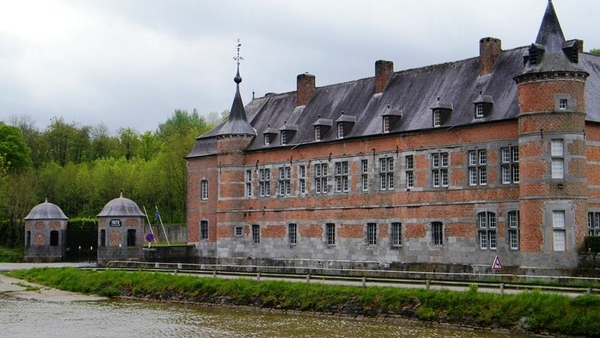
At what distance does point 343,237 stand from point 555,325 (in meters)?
20.8

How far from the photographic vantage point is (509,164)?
36688 millimetres

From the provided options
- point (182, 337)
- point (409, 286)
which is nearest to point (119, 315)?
point (182, 337)

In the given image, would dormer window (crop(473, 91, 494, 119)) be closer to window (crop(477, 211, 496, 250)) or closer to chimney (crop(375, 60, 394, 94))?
window (crop(477, 211, 496, 250))

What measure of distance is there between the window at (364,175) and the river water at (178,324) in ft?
40.6

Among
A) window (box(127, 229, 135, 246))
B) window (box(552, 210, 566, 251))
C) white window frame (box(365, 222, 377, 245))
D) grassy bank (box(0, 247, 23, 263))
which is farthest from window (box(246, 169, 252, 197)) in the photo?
window (box(552, 210, 566, 251))

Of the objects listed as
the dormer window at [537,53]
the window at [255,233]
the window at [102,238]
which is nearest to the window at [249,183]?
the window at [255,233]

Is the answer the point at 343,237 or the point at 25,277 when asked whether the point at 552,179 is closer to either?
the point at 343,237

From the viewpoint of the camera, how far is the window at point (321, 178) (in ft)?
151

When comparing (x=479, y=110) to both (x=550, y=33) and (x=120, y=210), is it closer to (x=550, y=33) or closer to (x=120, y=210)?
(x=550, y=33)

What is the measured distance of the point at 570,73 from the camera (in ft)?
112

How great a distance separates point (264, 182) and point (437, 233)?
516 inches

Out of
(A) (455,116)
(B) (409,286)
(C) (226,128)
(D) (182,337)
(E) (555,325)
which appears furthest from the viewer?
(C) (226,128)

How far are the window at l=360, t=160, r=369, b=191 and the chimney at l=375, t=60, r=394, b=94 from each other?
15.2 ft

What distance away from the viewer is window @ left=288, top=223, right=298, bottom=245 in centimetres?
4784
